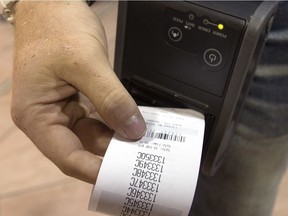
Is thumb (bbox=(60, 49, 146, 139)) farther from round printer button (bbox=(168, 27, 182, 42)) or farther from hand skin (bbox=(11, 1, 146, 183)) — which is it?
round printer button (bbox=(168, 27, 182, 42))

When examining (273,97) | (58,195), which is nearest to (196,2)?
(273,97)

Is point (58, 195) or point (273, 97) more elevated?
point (273, 97)

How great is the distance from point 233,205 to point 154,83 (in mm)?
290

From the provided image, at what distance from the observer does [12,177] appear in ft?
3.78

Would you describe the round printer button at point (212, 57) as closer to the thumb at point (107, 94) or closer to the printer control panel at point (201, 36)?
the printer control panel at point (201, 36)

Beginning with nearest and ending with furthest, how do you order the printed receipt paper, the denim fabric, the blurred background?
the printed receipt paper, the denim fabric, the blurred background

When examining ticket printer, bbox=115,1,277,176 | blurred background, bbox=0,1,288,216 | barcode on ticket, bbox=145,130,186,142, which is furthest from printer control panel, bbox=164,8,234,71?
blurred background, bbox=0,1,288,216

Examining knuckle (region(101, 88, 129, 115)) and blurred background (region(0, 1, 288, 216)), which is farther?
blurred background (region(0, 1, 288, 216))

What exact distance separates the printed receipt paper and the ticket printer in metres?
0.09

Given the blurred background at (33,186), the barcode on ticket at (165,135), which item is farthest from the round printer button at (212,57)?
the blurred background at (33,186)

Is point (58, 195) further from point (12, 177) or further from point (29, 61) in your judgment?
point (29, 61)

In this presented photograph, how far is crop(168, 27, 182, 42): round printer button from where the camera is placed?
54cm

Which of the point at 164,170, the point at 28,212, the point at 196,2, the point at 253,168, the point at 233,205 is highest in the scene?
the point at 196,2

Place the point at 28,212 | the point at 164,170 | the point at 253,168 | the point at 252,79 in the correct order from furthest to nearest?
1. the point at 28,212
2. the point at 253,168
3. the point at 252,79
4. the point at 164,170
